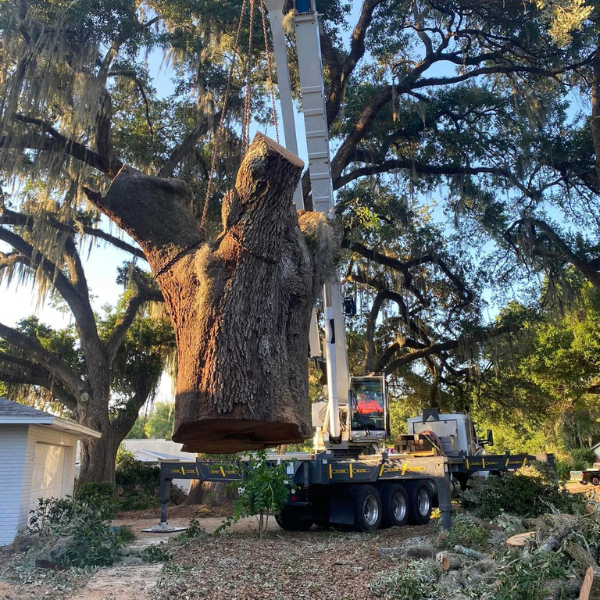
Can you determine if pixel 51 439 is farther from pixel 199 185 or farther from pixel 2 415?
pixel 199 185

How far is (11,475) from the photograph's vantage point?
9.97 metres

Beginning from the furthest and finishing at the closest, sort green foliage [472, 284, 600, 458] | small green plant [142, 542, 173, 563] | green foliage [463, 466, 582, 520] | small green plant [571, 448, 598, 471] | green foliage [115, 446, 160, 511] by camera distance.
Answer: small green plant [571, 448, 598, 471]
green foliage [115, 446, 160, 511]
green foliage [472, 284, 600, 458]
green foliage [463, 466, 582, 520]
small green plant [142, 542, 173, 563]

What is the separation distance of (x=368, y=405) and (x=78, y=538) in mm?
6981

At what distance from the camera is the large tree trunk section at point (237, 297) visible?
194 inches

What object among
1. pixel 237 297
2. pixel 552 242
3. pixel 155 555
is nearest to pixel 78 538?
pixel 155 555

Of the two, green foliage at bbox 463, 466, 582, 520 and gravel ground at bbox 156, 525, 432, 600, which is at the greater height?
green foliage at bbox 463, 466, 582, 520

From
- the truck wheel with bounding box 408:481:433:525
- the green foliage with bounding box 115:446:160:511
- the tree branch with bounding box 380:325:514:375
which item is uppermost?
the tree branch with bounding box 380:325:514:375

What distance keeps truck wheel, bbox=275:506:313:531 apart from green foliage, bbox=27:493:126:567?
2.72 m

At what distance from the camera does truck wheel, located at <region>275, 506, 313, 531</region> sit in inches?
425

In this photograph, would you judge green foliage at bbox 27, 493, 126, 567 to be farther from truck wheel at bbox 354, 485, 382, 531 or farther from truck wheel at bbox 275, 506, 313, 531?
truck wheel at bbox 354, 485, 382, 531

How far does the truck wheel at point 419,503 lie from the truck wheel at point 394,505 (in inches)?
8.8

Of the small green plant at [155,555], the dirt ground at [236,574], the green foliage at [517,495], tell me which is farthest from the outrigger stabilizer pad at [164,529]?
the green foliage at [517,495]

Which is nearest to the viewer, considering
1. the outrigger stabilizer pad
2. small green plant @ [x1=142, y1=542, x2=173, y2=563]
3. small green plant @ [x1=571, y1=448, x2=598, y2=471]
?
small green plant @ [x1=142, y1=542, x2=173, y2=563]

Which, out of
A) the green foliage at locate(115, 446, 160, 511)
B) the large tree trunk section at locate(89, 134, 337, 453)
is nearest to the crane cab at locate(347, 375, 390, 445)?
the large tree trunk section at locate(89, 134, 337, 453)
